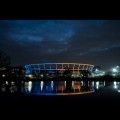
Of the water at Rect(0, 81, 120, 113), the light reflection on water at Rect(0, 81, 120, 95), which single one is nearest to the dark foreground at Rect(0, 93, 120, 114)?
the water at Rect(0, 81, 120, 113)

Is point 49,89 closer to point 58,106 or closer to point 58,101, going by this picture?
point 58,101

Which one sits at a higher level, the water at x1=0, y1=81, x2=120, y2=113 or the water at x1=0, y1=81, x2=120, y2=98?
the water at x1=0, y1=81, x2=120, y2=113

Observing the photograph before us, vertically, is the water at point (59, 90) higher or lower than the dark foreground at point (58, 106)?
lower

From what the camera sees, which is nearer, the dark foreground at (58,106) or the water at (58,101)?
the dark foreground at (58,106)

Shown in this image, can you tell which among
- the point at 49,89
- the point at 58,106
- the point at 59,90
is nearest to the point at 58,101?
the point at 58,106

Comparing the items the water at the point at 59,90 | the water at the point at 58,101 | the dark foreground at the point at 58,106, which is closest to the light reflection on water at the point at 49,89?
the water at the point at 59,90

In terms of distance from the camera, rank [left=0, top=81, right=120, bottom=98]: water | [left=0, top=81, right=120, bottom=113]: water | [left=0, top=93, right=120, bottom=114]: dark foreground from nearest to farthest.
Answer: [left=0, top=93, right=120, bottom=114]: dark foreground, [left=0, top=81, right=120, bottom=113]: water, [left=0, top=81, right=120, bottom=98]: water

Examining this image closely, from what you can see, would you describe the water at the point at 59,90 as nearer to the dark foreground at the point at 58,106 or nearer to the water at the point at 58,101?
the water at the point at 58,101

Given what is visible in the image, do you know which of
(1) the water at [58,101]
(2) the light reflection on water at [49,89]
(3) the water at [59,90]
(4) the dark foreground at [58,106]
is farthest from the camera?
(2) the light reflection on water at [49,89]

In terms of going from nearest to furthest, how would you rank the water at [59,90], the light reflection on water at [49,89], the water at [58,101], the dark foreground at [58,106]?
the dark foreground at [58,106], the water at [58,101], the water at [59,90], the light reflection on water at [49,89]

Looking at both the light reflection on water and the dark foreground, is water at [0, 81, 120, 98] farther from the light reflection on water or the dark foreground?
the dark foreground

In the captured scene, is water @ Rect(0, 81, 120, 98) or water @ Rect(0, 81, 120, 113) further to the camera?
water @ Rect(0, 81, 120, 98)
